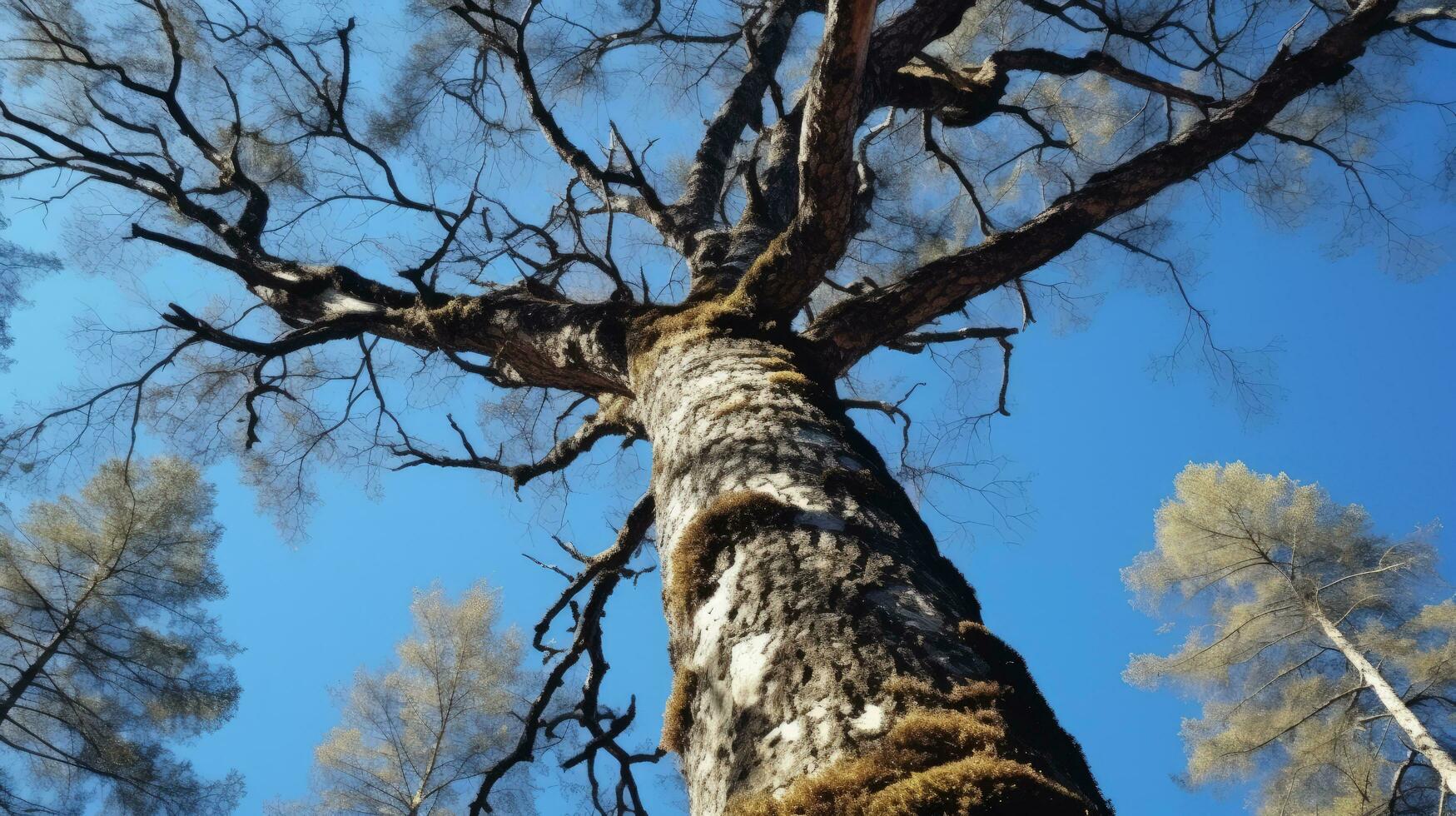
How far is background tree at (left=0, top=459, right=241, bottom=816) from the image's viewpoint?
26.2ft

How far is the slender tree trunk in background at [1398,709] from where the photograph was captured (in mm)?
7219

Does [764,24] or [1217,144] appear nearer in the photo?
[1217,144]

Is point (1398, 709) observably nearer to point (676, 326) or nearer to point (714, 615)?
point (676, 326)

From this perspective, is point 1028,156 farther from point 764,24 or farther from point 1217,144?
point 1217,144

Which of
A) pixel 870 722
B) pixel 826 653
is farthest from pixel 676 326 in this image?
pixel 870 722

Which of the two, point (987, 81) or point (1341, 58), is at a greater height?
point (987, 81)

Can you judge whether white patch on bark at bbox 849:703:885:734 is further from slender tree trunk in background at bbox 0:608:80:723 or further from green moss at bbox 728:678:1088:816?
slender tree trunk in background at bbox 0:608:80:723

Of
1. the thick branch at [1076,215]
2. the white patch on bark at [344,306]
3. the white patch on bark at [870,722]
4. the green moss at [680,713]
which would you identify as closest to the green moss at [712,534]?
the green moss at [680,713]

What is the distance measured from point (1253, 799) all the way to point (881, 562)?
1241cm

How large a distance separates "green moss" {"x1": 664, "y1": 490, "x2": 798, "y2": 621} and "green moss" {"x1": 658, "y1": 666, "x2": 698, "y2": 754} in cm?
18

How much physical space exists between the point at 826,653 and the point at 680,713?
1.31ft

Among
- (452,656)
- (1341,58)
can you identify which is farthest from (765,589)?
(452,656)

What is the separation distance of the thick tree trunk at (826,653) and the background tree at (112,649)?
27.9 ft

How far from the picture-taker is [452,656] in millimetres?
11039
